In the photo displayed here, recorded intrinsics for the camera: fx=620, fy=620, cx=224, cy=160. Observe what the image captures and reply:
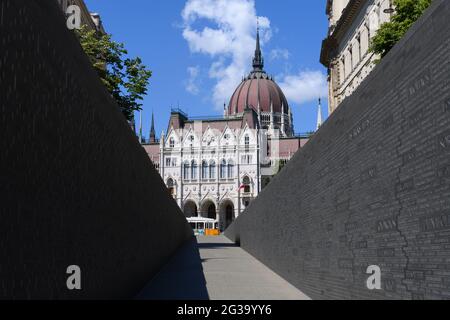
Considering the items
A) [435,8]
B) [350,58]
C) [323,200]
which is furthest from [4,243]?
[350,58]

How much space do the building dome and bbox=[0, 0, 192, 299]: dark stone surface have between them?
144m

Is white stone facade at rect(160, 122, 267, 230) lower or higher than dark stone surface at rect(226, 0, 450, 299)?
higher

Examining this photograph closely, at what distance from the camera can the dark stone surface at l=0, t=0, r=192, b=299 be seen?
4965 mm

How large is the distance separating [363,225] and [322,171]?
284 cm

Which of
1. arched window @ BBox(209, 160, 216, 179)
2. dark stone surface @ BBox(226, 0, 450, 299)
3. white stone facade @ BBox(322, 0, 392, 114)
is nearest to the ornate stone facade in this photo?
arched window @ BBox(209, 160, 216, 179)

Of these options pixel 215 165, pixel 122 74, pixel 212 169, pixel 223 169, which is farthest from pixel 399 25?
pixel 212 169

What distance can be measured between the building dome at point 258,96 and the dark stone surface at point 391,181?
469 ft

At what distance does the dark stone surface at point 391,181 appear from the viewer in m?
5.78

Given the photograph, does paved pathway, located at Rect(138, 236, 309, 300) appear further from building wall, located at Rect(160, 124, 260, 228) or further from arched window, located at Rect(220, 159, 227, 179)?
arched window, located at Rect(220, 159, 227, 179)

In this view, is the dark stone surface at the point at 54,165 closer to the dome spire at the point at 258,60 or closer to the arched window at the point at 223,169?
the arched window at the point at 223,169

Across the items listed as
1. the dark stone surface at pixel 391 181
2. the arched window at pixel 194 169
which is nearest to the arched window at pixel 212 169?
the arched window at pixel 194 169

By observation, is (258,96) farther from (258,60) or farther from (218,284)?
(218,284)

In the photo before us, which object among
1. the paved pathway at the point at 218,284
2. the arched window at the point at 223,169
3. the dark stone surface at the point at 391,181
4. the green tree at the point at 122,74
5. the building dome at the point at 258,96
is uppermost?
the building dome at the point at 258,96

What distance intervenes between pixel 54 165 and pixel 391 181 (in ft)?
12.1
